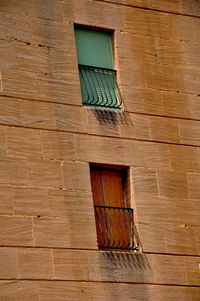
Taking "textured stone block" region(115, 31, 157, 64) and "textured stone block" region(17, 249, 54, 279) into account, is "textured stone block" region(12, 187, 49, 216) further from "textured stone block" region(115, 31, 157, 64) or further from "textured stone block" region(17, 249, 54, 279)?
"textured stone block" region(115, 31, 157, 64)

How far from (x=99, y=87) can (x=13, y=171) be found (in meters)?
3.63

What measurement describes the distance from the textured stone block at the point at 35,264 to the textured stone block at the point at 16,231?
8.6 inches

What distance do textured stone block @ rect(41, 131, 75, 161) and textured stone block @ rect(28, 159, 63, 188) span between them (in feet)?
0.69

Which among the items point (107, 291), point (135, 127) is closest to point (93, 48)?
point (135, 127)

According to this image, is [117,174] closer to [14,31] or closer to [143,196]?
[143,196]

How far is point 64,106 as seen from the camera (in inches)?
1017

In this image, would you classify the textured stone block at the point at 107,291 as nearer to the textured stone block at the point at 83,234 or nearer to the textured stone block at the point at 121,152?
the textured stone block at the point at 83,234

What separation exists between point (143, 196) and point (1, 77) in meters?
4.16

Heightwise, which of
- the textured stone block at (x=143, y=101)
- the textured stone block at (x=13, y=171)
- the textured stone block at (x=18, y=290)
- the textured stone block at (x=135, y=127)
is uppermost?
the textured stone block at (x=143, y=101)

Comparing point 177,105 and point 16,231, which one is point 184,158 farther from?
point 16,231

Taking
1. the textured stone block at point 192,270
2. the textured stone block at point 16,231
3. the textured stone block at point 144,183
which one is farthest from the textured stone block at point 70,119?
the textured stone block at point 192,270

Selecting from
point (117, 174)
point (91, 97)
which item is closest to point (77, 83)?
point (91, 97)

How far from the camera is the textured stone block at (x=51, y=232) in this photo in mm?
24128

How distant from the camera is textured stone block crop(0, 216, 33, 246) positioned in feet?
77.9
